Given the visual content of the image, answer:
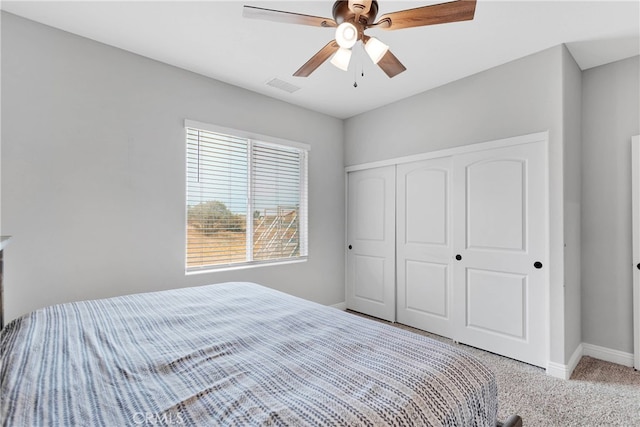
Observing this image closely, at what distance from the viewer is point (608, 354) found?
270 centimetres

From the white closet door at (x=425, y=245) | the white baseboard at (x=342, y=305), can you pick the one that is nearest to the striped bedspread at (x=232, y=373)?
the white closet door at (x=425, y=245)

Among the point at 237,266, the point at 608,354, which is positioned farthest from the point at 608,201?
the point at 237,266

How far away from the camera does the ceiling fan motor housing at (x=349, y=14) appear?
5.47 ft

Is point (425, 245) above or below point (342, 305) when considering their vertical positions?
above

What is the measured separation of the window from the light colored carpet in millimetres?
2397

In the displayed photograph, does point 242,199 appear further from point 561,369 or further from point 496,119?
point 561,369

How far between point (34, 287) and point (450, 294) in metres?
3.53

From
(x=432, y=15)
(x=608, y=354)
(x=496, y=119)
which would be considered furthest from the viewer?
(x=496, y=119)

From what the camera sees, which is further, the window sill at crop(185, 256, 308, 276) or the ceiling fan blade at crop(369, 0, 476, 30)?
the window sill at crop(185, 256, 308, 276)

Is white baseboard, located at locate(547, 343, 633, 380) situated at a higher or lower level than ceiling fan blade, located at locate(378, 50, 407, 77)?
lower

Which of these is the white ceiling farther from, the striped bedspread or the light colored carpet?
the light colored carpet

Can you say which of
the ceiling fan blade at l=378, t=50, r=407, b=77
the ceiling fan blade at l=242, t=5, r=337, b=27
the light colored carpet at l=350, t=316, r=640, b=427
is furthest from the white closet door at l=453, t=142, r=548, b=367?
the ceiling fan blade at l=242, t=5, r=337, b=27

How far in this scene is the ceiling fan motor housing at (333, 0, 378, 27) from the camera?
1666mm

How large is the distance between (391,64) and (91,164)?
235 centimetres
